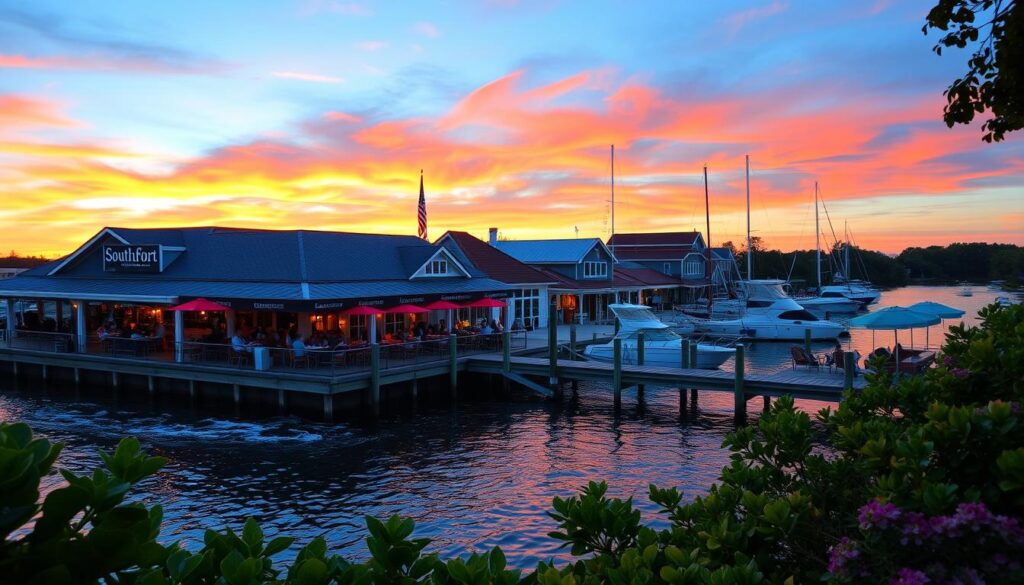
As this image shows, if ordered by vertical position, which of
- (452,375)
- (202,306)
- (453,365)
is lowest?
(452,375)

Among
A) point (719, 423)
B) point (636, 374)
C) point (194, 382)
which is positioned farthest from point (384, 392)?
point (719, 423)

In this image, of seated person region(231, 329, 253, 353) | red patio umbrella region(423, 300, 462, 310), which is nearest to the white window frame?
red patio umbrella region(423, 300, 462, 310)

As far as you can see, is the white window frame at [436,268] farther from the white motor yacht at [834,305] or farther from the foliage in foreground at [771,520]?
the white motor yacht at [834,305]

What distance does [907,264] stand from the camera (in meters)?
152

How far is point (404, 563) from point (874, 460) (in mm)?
2566

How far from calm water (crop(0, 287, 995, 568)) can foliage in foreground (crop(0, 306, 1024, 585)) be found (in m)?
9.01

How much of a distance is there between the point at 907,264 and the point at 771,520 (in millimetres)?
167266

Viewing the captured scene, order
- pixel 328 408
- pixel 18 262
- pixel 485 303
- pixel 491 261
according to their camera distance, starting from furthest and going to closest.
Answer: pixel 18 262, pixel 491 261, pixel 485 303, pixel 328 408

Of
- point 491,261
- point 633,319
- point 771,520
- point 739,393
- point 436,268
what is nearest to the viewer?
point 771,520

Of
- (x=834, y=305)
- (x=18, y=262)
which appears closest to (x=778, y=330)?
(x=834, y=305)

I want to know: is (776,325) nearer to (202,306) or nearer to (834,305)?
(834,305)

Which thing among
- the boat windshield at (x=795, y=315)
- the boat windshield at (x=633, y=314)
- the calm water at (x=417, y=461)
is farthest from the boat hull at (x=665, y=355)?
the boat windshield at (x=795, y=315)

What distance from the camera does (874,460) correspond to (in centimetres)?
404

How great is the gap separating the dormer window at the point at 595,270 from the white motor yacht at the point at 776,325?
312 inches
